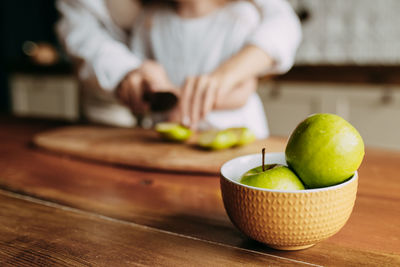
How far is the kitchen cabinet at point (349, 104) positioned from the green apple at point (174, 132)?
1463 mm

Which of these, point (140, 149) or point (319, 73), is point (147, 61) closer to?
point (140, 149)

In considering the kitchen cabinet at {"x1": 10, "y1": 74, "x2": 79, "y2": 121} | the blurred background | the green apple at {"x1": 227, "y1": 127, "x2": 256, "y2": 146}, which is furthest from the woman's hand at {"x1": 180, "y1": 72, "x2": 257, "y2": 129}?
the kitchen cabinet at {"x1": 10, "y1": 74, "x2": 79, "y2": 121}

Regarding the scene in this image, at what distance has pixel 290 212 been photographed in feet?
1.20

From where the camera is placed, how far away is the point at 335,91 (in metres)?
2.14

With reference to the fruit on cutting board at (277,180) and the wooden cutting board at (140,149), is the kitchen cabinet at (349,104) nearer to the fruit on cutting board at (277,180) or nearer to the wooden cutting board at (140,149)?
the wooden cutting board at (140,149)

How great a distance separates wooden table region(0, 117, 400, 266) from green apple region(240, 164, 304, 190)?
0.08 meters

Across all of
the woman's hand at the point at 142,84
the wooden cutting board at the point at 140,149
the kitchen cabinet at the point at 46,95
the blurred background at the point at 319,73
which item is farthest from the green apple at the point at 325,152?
the kitchen cabinet at the point at 46,95

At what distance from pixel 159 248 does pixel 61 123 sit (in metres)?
1.02

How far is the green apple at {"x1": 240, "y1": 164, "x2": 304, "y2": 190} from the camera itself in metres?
0.38

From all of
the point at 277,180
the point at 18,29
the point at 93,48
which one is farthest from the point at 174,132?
the point at 18,29

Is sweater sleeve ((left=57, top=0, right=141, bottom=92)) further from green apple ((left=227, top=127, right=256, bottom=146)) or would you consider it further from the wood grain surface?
the wood grain surface

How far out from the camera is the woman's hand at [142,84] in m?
0.99

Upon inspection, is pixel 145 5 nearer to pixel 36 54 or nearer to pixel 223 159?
pixel 223 159

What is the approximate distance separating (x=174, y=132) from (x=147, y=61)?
0.30m
